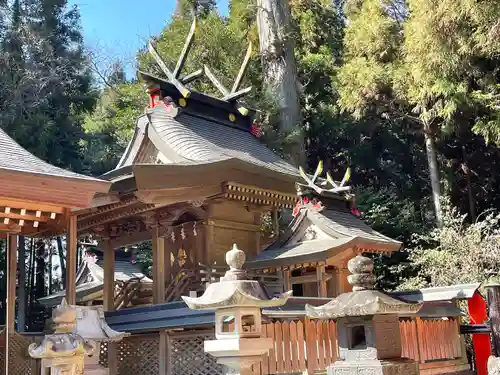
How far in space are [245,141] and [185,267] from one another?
3165mm

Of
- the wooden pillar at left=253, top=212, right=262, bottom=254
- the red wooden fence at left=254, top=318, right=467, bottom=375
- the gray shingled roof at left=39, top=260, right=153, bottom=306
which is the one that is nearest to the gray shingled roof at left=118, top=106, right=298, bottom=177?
the wooden pillar at left=253, top=212, right=262, bottom=254

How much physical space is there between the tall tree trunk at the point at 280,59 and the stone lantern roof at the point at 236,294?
11.9 meters

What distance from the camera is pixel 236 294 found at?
496 centimetres

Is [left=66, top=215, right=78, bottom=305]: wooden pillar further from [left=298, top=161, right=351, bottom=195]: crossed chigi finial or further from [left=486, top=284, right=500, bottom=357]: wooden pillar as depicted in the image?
[left=486, top=284, right=500, bottom=357]: wooden pillar

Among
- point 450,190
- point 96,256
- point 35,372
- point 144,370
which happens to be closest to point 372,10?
point 450,190

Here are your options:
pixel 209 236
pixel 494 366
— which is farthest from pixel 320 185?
pixel 494 366

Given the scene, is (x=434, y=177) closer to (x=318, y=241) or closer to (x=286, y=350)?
(x=318, y=241)

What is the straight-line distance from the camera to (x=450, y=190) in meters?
17.1

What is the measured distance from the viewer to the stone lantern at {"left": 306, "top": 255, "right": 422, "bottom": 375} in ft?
16.3

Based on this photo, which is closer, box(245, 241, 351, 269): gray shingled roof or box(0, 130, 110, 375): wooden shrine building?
box(0, 130, 110, 375): wooden shrine building

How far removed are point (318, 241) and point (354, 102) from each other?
23.9 ft

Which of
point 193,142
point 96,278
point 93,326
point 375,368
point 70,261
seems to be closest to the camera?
point 375,368

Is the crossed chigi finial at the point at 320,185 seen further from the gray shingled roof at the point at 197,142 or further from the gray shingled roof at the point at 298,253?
the gray shingled roof at the point at 298,253

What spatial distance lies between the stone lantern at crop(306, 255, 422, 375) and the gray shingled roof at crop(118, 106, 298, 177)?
174 inches
